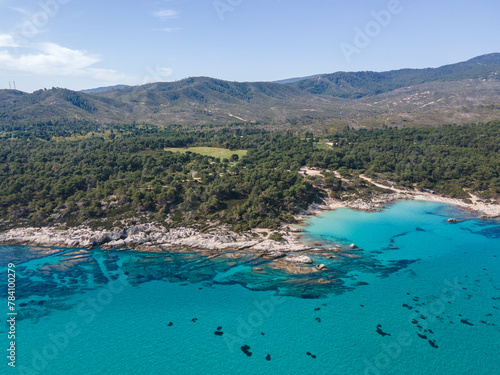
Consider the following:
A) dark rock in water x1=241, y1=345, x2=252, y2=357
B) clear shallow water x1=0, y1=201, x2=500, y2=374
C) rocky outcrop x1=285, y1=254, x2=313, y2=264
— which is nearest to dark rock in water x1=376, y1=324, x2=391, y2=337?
clear shallow water x1=0, y1=201, x2=500, y2=374

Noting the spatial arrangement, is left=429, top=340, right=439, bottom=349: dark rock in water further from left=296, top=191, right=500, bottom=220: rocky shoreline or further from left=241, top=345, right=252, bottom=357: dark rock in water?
left=296, top=191, right=500, bottom=220: rocky shoreline

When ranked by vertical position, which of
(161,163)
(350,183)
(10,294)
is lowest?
(10,294)

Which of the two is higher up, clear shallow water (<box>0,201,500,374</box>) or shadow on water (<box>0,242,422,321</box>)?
shadow on water (<box>0,242,422,321</box>)

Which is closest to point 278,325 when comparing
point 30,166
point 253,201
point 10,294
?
point 253,201

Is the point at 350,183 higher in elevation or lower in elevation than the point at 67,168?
lower

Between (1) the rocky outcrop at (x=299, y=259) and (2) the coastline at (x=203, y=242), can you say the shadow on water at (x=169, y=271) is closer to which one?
(2) the coastline at (x=203, y=242)

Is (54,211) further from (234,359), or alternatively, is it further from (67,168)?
(234,359)

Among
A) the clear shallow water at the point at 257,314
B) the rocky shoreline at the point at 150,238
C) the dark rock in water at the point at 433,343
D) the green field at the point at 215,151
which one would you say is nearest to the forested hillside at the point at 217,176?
the rocky shoreline at the point at 150,238

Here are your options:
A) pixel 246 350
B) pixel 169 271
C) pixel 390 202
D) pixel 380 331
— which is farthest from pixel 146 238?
pixel 390 202
